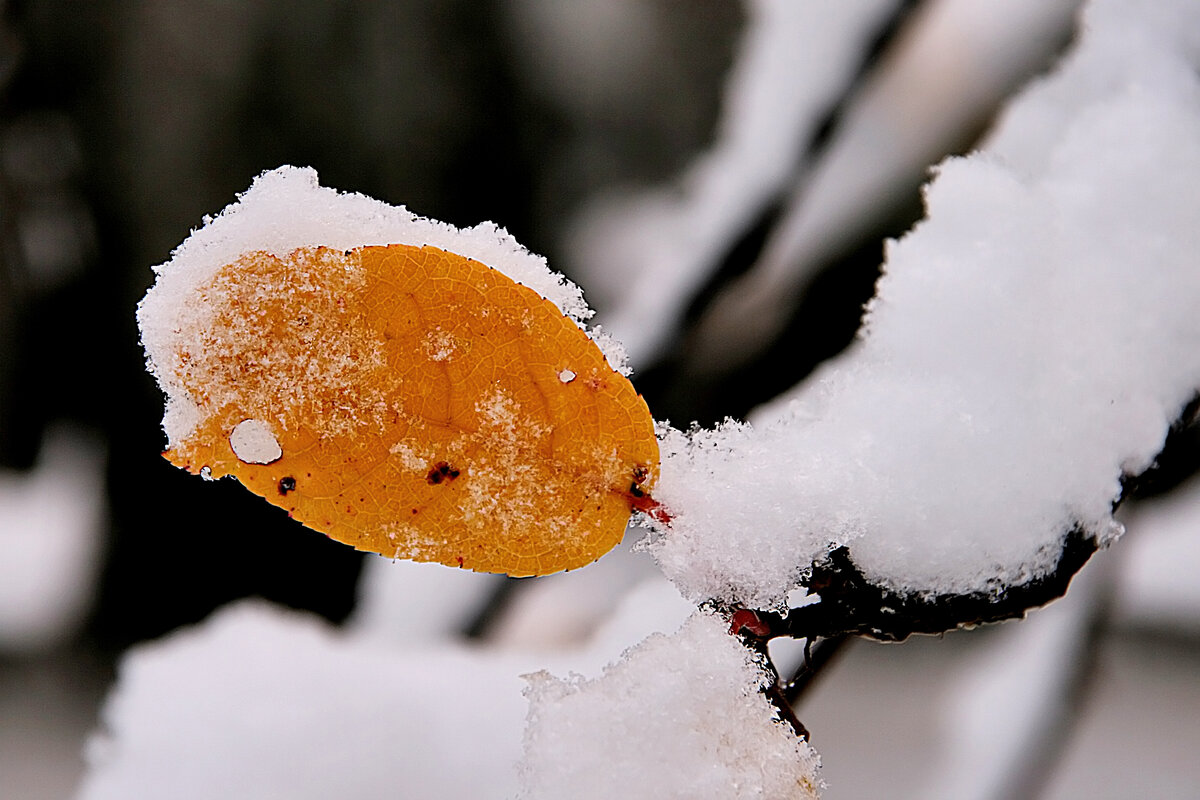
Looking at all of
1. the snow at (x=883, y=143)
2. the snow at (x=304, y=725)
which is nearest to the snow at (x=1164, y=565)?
the snow at (x=883, y=143)

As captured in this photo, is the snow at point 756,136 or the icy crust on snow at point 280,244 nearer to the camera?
the icy crust on snow at point 280,244

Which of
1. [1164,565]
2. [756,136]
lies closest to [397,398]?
[756,136]

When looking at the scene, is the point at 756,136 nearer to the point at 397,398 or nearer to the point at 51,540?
the point at 397,398

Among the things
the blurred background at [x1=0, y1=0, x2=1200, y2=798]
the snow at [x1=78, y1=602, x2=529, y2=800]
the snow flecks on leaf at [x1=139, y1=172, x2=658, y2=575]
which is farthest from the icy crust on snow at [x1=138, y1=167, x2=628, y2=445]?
the blurred background at [x1=0, y1=0, x2=1200, y2=798]

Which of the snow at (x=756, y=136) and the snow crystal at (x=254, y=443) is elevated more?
the snow at (x=756, y=136)

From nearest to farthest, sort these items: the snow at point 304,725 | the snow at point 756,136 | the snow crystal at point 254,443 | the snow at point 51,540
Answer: the snow crystal at point 254,443 < the snow at point 304,725 < the snow at point 756,136 < the snow at point 51,540

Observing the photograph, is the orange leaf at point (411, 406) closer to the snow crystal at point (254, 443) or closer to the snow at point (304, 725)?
the snow crystal at point (254, 443)

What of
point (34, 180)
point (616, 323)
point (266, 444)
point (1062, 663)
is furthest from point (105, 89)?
point (1062, 663)
